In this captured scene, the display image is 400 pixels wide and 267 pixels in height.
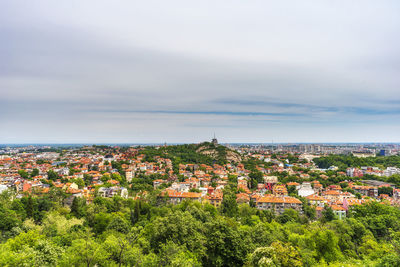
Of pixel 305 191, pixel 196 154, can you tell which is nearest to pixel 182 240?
pixel 305 191

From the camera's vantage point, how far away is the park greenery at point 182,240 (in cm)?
1439

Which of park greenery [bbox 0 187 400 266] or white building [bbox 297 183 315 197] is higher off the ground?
park greenery [bbox 0 187 400 266]

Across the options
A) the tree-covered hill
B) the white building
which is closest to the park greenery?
the white building

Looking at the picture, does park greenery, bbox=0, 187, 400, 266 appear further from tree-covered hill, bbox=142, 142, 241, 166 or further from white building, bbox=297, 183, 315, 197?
tree-covered hill, bbox=142, 142, 241, 166

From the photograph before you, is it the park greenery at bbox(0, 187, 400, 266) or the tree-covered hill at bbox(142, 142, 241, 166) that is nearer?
the park greenery at bbox(0, 187, 400, 266)

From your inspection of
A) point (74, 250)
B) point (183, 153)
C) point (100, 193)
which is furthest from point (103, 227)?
point (183, 153)

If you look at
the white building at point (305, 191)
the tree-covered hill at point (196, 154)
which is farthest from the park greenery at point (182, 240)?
the tree-covered hill at point (196, 154)

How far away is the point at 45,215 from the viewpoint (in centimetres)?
2931

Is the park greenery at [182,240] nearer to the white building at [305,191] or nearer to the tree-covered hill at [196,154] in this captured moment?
the white building at [305,191]

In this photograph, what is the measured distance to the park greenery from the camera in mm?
14391

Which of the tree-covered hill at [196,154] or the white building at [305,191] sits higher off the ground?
the tree-covered hill at [196,154]

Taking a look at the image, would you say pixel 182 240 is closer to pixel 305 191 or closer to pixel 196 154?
pixel 305 191

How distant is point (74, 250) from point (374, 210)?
3757cm

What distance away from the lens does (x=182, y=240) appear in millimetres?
18875
